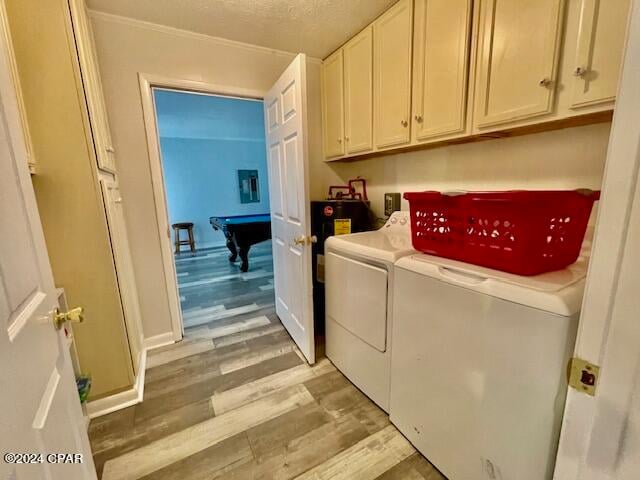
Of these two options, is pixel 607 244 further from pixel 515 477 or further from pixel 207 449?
pixel 207 449

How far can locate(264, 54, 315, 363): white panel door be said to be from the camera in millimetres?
1733

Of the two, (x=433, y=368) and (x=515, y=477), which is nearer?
(x=515, y=477)

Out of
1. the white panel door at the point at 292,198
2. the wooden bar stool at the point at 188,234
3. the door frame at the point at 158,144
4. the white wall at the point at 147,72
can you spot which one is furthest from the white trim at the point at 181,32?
the wooden bar stool at the point at 188,234

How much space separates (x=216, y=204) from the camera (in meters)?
6.05

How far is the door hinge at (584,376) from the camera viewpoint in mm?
555

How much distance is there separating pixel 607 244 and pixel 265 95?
7.80 feet

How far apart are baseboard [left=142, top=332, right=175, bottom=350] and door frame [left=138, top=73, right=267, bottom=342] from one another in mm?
30

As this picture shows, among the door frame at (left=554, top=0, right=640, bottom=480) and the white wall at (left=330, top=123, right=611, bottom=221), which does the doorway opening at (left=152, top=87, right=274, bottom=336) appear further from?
the door frame at (left=554, top=0, right=640, bottom=480)

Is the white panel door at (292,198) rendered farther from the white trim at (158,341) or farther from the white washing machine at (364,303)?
the white trim at (158,341)

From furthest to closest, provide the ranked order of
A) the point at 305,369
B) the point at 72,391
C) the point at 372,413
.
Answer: the point at 305,369 → the point at 372,413 → the point at 72,391

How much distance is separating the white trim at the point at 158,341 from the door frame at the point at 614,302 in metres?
2.52

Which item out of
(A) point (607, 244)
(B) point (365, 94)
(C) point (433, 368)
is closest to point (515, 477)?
(C) point (433, 368)

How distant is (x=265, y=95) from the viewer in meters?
2.31

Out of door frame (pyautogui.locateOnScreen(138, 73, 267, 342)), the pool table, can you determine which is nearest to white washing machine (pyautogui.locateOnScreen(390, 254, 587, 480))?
door frame (pyautogui.locateOnScreen(138, 73, 267, 342))
